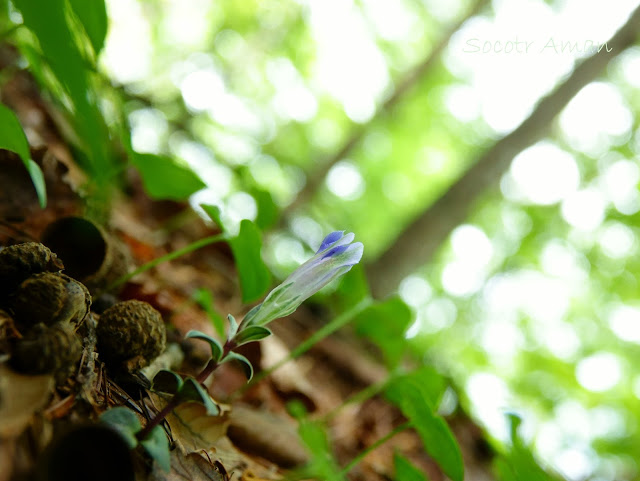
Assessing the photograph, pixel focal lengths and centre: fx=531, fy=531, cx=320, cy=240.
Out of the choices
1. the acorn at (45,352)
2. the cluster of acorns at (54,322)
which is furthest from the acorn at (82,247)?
the acorn at (45,352)

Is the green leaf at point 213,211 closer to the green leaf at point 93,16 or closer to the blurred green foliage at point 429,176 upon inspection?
the green leaf at point 93,16

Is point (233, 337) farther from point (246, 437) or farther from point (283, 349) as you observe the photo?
point (283, 349)

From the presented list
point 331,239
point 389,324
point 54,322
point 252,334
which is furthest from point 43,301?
point 389,324

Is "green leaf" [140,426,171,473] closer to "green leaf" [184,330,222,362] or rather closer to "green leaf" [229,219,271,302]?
"green leaf" [184,330,222,362]

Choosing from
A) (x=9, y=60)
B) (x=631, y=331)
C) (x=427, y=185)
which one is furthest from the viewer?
(x=427, y=185)

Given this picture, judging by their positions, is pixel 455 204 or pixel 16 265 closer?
pixel 16 265

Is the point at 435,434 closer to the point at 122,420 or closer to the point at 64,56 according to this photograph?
the point at 122,420

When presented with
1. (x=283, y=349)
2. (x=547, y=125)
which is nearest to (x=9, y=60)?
(x=283, y=349)
